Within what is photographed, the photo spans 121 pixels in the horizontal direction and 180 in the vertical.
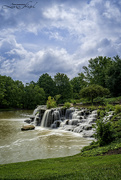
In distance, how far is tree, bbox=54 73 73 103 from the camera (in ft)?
155

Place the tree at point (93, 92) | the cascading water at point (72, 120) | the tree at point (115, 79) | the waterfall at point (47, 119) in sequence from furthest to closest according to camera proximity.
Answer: the tree at point (115, 79), the tree at point (93, 92), the waterfall at point (47, 119), the cascading water at point (72, 120)

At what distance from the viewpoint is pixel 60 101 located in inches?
1734

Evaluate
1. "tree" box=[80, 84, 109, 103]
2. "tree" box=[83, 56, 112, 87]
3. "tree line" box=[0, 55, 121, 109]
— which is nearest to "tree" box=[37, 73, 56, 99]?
"tree line" box=[0, 55, 121, 109]

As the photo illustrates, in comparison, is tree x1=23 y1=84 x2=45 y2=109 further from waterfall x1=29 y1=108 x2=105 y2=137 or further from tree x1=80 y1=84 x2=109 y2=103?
waterfall x1=29 y1=108 x2=105 y2=137

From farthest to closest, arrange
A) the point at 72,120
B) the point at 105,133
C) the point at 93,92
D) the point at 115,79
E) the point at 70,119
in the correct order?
the point at 115,79, the point at 93,92, the point at 70,119, the point at 72,120, the point at 105,133

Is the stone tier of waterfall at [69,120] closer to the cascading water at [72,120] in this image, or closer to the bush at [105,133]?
the cascading water at [72,120]

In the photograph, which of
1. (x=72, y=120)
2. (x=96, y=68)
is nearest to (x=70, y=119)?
(x=72, y=120)

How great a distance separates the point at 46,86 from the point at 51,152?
4120 centimetres

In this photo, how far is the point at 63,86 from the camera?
4775 cm

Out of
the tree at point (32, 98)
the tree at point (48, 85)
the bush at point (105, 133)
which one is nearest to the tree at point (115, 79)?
the tree at point (48, 85)

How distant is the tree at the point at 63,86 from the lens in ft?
155

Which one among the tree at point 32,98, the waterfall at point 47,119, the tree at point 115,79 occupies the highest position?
the tree at point 115,79

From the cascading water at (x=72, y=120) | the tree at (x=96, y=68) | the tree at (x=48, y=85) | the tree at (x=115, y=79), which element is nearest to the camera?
the cascading water at (x=72, y=120)

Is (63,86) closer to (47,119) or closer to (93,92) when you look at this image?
(93,92)
